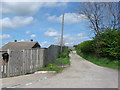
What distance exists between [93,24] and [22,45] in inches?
791

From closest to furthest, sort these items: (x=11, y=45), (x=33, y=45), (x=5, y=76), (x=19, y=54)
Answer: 1. (x=5, y=76)
2. (x=19, y=54)
3. (x=33, y=45)
4. (x=11, y=45)

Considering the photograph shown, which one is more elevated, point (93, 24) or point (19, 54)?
point (93, 24)

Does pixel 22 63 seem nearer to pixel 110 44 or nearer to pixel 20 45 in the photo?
pixel 110 44

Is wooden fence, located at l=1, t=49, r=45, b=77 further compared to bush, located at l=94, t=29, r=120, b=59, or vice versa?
bush, located at l=94, t=29, r=120, b=59

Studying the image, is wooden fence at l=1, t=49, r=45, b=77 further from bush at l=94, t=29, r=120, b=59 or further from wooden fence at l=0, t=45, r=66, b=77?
bush at l=94, t=29, r=120, b=59

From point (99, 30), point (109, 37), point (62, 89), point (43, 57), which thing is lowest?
point (62, 89)

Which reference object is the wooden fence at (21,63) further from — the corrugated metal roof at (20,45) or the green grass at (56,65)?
the corrugated metal roof at (20,45)

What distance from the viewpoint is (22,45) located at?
34812mm

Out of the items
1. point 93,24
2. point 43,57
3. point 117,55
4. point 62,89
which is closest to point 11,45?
point 93,24

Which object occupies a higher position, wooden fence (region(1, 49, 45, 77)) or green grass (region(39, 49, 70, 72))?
wooden fence (region(1, 49, 45, 77))

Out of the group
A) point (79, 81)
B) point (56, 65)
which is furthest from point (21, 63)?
point (56, 65)

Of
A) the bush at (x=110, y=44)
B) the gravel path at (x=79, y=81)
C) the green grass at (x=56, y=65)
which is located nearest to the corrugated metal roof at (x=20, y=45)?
the green grass at (x=56, y=65)

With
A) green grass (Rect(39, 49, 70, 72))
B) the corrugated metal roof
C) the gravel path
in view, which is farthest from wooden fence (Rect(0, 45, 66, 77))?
the corrugated metal roof

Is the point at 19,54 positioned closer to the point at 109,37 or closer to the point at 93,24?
the point at 109,37
